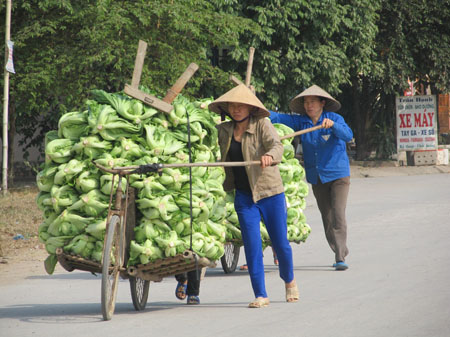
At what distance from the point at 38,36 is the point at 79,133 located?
14.8m

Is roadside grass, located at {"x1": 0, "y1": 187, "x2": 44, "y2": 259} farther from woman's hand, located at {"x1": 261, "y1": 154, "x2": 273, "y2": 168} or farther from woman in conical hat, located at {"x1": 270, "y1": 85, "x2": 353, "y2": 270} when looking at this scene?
woman's hand, located at {"x1": 261, "y1": 154, "x2": 273, "y2": 168}

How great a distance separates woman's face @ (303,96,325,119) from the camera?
9891 mm

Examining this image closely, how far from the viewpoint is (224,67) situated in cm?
2611

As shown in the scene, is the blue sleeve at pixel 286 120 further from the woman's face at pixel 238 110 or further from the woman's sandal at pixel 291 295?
the woman's sandal at pixel 291 295

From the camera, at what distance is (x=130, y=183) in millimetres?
7285

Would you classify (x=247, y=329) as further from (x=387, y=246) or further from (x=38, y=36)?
(x=38, y=36)

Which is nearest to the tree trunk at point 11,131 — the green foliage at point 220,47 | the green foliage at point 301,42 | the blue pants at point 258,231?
the green foliage at point 220,47

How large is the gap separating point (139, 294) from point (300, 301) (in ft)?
4.88

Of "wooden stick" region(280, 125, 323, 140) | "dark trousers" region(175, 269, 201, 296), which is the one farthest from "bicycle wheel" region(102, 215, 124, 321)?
"wooden stick" region(280, 125, 323, 140)

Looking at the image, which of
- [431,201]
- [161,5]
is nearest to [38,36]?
[161,5]

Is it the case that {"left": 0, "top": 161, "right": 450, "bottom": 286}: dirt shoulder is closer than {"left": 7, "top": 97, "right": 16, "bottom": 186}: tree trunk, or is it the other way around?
{"left": 0, "top": 161, "right": 450, "bottom": 286}: dirt shoulder

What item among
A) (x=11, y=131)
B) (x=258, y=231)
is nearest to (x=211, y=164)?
(x=258, y=231)

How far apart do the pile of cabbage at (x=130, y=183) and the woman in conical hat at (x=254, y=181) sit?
29cm

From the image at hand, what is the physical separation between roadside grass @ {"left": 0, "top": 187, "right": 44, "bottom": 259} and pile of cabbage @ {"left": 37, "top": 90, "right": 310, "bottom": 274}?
505cm
